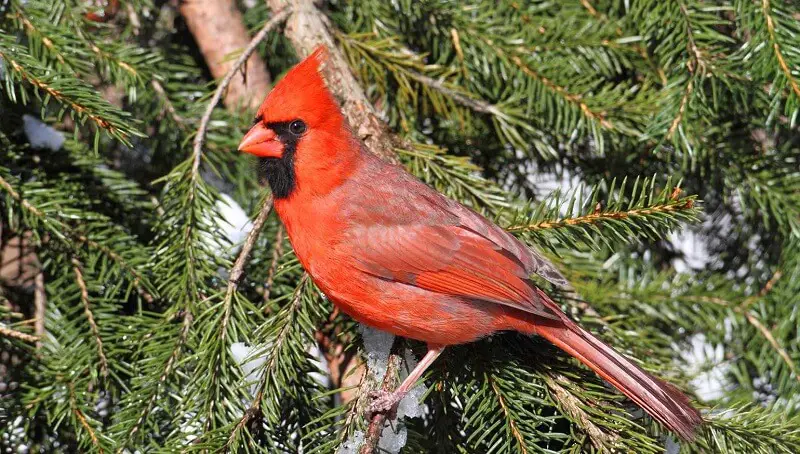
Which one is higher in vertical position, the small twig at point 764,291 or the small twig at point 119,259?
the small twig at point 119,259

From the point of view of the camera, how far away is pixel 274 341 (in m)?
1.91

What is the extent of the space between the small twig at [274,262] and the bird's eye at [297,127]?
0.34 metres

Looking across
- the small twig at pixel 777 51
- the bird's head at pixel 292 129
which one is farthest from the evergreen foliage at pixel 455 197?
the bird's head at pixel 292 129

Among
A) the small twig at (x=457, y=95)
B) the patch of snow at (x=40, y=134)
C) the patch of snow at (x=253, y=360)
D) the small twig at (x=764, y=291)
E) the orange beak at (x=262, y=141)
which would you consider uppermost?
the orange beak at (x=262, y=141)

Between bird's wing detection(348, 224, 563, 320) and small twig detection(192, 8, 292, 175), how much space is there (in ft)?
1.38

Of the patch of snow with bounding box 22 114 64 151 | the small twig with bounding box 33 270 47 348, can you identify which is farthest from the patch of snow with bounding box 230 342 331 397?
the patch of snow with bounding box 22 114 64 151

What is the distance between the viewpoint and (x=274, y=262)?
2268mm

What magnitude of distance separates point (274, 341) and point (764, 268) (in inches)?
63.0

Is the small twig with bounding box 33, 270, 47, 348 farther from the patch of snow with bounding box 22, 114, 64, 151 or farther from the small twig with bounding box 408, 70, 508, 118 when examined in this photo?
the small twig with bounding box 408, 70, 508, 118

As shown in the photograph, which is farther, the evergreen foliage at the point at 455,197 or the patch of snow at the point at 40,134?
the patch of snow at the point at 40,134

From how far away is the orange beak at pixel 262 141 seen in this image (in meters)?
2.11

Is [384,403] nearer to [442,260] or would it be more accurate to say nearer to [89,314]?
[442,260]

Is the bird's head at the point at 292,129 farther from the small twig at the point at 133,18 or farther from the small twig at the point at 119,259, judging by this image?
the small twig at the point at 133,18

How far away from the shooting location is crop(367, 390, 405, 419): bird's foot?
5.96 feet
